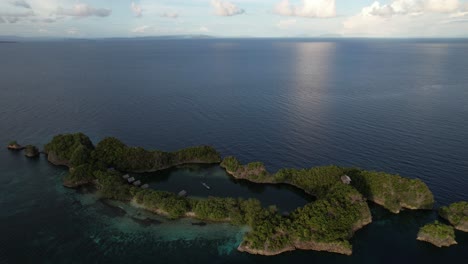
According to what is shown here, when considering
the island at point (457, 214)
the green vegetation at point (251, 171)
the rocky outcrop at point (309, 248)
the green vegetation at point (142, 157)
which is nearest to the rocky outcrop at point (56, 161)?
the green vegetation at point (142, 157)

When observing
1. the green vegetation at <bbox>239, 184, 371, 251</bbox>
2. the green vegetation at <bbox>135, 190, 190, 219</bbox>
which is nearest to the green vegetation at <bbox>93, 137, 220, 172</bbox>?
the green vegetation at <bbox>135, 190, 190, 219</bbox>

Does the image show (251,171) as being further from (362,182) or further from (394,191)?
(394,191)

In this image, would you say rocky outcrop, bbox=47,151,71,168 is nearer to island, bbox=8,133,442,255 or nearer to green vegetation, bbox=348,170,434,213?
island, bbox=8,133,442,255

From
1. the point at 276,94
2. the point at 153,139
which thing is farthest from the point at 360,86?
the point at 153,139

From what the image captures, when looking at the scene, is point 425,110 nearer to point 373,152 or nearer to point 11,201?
point 373,152

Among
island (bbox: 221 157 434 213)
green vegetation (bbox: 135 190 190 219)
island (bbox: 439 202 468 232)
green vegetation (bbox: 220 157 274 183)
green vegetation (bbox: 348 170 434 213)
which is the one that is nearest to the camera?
island (bbox: 439 202 468 232)

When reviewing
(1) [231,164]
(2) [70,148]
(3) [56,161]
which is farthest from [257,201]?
(3) [56,161]

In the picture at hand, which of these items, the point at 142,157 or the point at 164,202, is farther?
the point at 142,157

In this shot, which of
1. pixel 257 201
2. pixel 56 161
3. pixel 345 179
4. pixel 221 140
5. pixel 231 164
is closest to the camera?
pixel 257 201
